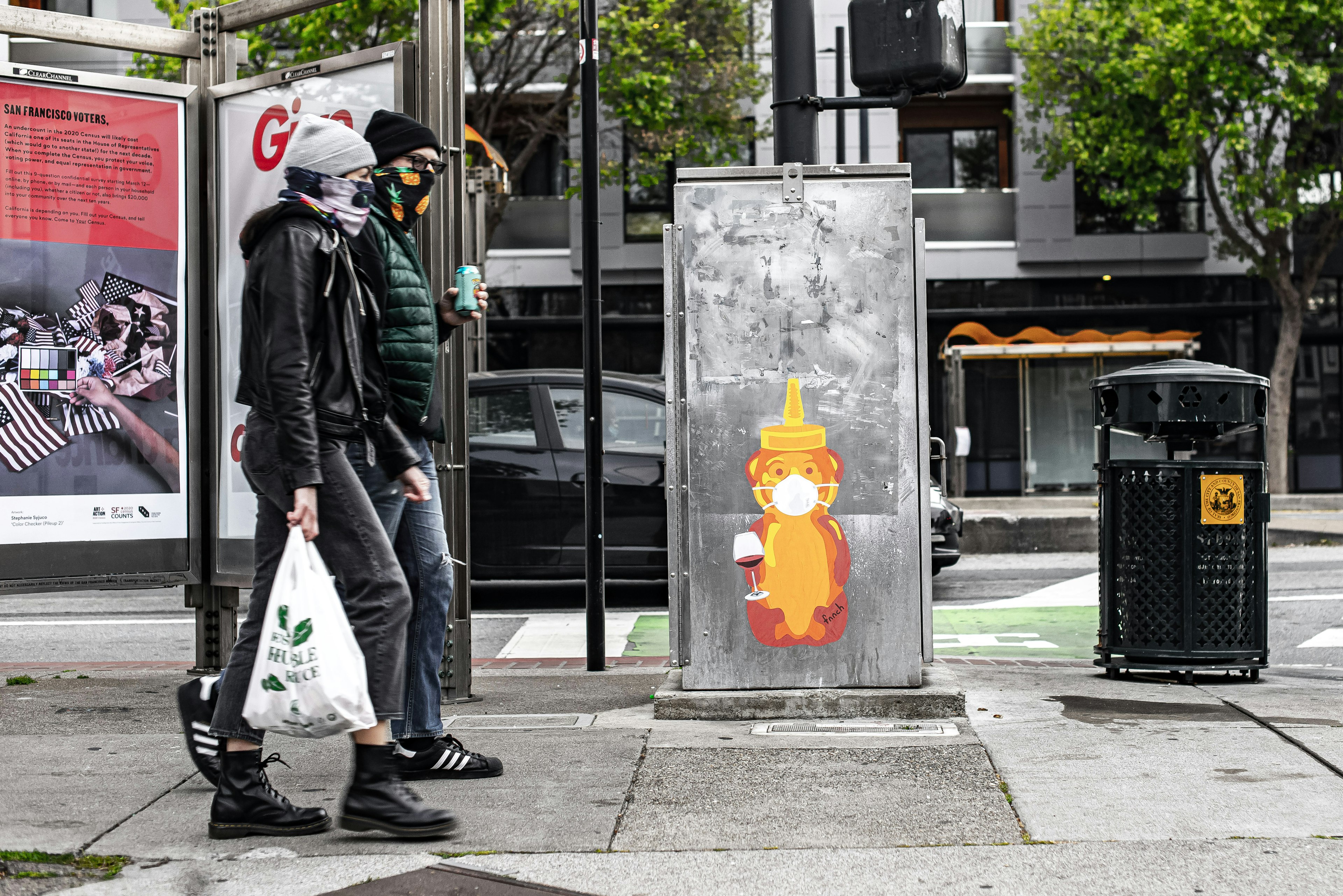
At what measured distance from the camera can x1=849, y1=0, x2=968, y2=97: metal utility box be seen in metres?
5.17

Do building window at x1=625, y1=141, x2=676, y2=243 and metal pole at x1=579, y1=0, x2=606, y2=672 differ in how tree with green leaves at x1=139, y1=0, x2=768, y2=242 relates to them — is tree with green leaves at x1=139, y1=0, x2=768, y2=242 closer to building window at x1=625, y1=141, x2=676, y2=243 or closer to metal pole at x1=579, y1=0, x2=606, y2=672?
building window at x1=625, y1=141, x2=676, y2=243

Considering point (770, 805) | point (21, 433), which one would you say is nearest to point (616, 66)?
point (21, 433)

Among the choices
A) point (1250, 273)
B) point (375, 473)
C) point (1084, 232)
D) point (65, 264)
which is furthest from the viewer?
point (1084, 232)

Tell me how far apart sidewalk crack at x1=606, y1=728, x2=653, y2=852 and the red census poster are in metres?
3.03

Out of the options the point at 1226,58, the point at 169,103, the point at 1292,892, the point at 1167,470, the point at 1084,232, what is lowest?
the point at 1292,892

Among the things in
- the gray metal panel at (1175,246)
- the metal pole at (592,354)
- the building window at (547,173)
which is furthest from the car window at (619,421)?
the gray metal panel at (1175,246)

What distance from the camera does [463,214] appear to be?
5.44 metres

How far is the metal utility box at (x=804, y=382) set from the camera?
4926 mm

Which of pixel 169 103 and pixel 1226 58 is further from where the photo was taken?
pixel 1226 58

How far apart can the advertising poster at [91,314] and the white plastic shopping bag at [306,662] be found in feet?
9.55

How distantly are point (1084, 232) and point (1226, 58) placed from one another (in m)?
4.31

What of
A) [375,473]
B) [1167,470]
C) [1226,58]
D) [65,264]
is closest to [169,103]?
[65,264]

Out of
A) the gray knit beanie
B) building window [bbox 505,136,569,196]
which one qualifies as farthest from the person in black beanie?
building window [bbox 505,136,569,196]

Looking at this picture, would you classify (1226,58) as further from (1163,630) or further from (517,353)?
(1163,630)
